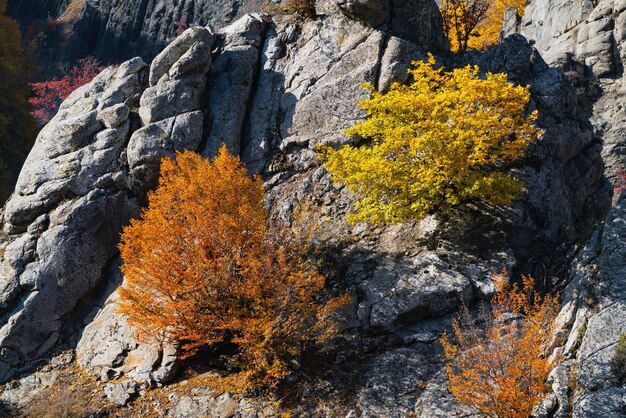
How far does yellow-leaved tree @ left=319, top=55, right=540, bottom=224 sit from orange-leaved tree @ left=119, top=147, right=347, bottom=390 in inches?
112

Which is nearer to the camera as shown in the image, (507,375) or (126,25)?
(507,375)

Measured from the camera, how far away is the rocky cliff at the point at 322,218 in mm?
11984

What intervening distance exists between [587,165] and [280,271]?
522 inches

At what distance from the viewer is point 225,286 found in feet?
40.8

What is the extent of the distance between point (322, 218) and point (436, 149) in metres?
5.09

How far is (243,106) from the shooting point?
20.0 metres

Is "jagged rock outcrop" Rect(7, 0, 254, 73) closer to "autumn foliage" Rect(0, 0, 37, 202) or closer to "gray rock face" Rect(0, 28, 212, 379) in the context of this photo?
"autumn foliage" Rect(0, 0, 37, 202)

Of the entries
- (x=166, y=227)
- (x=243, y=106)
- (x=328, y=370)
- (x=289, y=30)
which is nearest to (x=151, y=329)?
(x=166, y=227)

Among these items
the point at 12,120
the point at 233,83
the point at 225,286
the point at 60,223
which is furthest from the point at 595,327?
the point at 12,120

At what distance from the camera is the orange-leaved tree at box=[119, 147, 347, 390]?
12195 millimetres

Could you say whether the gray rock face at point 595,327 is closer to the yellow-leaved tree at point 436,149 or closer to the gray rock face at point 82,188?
the yellow-leaved tree at point 436,149

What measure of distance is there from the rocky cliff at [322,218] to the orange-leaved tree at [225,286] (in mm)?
1187

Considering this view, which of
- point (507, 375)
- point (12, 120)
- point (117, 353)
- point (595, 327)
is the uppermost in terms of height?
point (12, 120)

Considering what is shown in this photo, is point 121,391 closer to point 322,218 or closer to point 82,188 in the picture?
point 82,188
